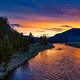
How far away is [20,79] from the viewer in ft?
59.1

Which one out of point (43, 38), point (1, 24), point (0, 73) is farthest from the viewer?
point (43, 38)

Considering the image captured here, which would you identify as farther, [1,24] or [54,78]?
[1,24]

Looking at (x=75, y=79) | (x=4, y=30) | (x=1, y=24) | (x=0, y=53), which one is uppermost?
(x=1, y=24)

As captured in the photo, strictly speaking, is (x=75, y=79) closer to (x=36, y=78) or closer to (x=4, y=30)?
(x=36, y=78)

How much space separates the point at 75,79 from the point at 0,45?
66.3 ft

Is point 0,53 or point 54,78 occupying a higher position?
point 0,53

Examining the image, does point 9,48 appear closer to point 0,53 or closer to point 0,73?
point 0,53

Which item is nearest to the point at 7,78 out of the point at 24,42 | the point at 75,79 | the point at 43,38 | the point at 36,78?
the point at 36,78

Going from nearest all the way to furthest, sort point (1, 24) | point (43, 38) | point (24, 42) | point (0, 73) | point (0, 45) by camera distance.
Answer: point (0, 73) → point (0, 45) → point (1, 24) → point (24, 42) → point (43, 38)

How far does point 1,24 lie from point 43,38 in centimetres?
8113

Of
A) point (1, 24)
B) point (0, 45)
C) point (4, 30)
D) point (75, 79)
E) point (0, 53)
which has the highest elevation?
point (1, 24)

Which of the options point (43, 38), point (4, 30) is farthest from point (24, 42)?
point (43, 38)

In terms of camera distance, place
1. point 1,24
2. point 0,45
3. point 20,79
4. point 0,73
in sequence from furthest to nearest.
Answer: point 1,24
point 0,45
point 0,73
point 20,79

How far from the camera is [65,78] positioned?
18484 mm
